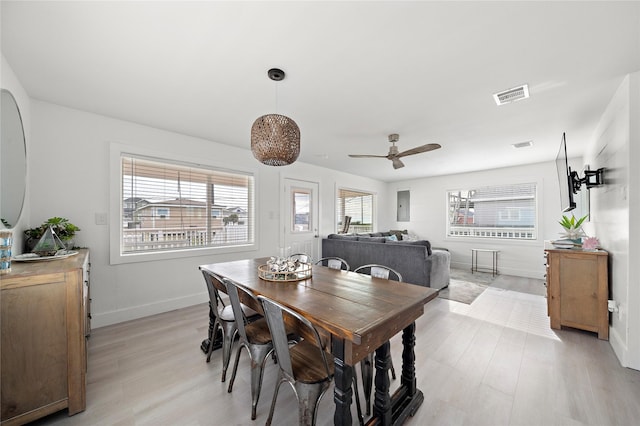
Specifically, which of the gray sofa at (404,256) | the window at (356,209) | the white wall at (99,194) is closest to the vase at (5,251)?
the white wall at (99,194)

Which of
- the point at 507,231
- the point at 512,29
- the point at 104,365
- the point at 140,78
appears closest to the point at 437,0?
the point at 512,29

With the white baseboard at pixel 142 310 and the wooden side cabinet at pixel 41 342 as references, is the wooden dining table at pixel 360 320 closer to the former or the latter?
the wooden side cabinet at pixel 41 342

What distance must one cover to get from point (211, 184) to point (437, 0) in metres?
3.54

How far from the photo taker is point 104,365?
85.5 inches

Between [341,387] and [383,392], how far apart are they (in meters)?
0.38

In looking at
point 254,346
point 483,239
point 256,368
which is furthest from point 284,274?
point 483,239

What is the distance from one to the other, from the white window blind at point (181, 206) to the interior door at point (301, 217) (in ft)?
2.58

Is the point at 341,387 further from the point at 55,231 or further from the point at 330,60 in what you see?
the point at 55,231

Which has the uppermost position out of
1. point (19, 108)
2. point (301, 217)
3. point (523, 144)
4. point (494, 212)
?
point (523, 144)

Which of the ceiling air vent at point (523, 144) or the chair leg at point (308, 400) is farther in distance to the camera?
the ceiling air vent at point (523, 144)

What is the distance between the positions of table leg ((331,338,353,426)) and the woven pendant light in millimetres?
1361

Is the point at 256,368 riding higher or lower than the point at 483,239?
lower

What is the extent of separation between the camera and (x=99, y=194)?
2.93 m

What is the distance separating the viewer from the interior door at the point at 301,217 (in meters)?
4.93
